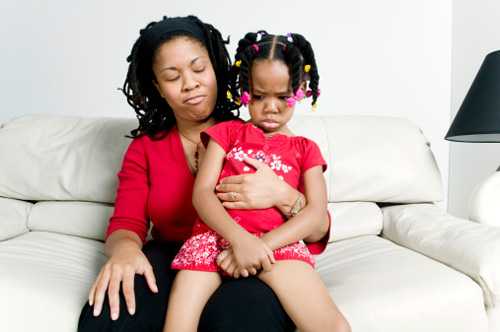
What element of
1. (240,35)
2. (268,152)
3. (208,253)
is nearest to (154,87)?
(268,152)

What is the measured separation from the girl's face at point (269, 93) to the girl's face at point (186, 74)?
0.13 meters

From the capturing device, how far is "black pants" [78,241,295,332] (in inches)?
42.1

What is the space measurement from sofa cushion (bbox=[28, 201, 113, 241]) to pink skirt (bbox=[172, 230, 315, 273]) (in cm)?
74

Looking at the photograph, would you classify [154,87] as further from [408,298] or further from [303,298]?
[408,298]

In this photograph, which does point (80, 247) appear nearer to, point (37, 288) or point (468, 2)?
point (37, 288)

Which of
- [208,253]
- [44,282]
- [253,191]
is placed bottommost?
[44,282]

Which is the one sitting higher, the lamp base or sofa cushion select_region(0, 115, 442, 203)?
sofa cushion select_region(0, 115, 442, 203)

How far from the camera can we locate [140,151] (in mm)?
1518

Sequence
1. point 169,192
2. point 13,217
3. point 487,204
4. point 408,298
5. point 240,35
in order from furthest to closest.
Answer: point 240,35 → point 13,217 → point 487,204 → point 169,192 → point 408,298

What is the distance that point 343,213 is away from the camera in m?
1.96

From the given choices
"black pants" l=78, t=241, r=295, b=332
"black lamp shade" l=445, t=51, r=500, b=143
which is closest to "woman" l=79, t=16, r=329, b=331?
"black pants" l=78, t=241, r=295, b=332

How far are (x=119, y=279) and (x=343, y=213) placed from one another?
101 cm

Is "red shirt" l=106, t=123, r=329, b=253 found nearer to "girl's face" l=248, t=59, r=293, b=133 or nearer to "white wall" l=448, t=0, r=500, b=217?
"girl's face" l=248, t=59, r=293, b=133

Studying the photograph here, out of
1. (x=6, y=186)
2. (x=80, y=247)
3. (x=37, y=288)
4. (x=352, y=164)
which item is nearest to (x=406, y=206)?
(x=352, y=164)
